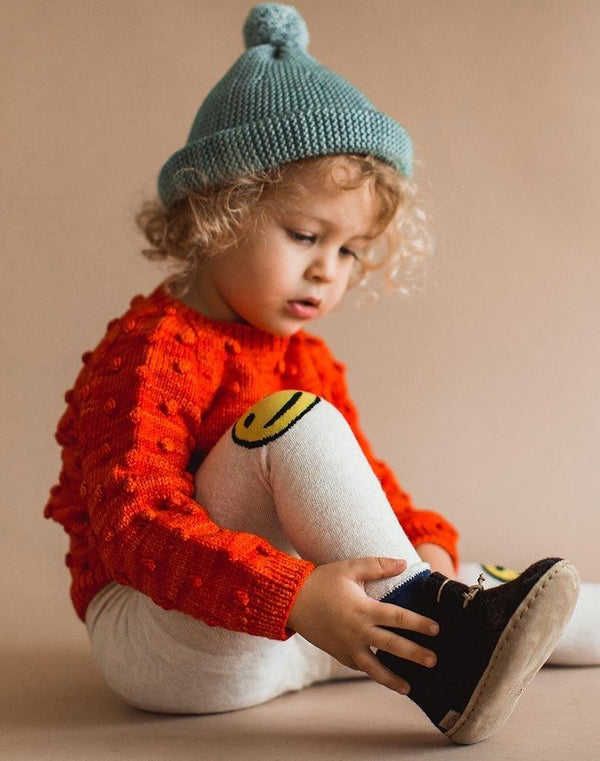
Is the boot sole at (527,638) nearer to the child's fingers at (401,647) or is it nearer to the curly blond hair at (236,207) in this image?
the child's fingers at (401,647)

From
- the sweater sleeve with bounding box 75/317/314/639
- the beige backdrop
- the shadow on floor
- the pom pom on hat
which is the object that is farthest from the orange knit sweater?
the beige backdrop

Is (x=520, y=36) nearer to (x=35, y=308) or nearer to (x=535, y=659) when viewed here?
(x=35, y=308)

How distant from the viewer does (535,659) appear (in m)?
0.83

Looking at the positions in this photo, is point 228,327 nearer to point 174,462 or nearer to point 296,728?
point 174,462

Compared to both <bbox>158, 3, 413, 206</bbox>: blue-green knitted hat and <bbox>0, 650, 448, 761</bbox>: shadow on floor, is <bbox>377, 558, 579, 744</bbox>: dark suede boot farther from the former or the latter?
<bbox>158, 3, 413, 206</bbox>: blue-green knitted hat

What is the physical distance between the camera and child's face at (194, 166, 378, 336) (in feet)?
3.85

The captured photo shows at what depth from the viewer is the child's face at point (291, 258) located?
3.85 ft

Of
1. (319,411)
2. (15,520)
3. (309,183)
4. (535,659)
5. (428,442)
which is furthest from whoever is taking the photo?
(428,442)

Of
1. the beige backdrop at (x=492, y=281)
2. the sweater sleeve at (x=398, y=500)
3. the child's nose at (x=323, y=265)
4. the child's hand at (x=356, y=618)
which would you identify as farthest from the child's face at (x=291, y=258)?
A: the beige backdrop at (x=492, y=281)

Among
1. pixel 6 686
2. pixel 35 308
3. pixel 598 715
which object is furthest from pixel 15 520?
pixel 598 715

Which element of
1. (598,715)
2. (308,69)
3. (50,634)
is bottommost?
(50,634)

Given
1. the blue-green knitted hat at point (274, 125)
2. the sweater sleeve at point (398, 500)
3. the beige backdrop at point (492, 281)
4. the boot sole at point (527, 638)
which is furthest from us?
the beige backdrop at point (492, 281)

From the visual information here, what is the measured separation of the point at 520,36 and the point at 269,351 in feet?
3.42

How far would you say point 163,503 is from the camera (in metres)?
0.97
